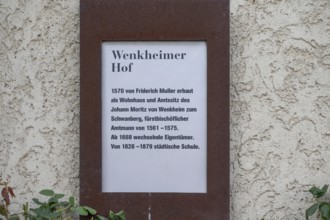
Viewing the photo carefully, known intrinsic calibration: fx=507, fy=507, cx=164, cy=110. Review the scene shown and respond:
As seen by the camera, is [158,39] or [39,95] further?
[39,95]

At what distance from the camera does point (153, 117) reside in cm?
215

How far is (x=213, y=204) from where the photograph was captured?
212cm

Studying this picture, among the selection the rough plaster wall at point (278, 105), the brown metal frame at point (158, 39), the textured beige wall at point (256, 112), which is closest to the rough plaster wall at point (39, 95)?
the textured beige wall at point (256, 112)

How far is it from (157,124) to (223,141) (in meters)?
0.29

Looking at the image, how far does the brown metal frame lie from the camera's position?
6.93 feet

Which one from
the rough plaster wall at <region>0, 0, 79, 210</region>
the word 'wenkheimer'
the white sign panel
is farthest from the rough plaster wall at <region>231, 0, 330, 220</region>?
the rough plaster wall at <region>0, 0, 79, 210</region>

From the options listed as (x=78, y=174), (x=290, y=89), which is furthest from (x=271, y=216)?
(x=78, y=174)

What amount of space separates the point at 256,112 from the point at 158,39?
0.53 m

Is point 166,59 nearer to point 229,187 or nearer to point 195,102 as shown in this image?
point 195,102

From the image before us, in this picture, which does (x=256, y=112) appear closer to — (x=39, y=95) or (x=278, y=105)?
(x=278, y=105)

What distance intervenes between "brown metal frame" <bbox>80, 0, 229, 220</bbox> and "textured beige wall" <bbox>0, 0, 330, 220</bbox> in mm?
96

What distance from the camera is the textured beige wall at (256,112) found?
2.18m

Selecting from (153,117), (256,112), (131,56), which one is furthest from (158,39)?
(256,112)

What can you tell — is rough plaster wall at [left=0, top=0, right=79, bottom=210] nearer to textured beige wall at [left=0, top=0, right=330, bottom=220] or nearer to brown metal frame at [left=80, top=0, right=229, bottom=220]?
textured beige wall at [left=0, top=0, right=330, bottom=220]
